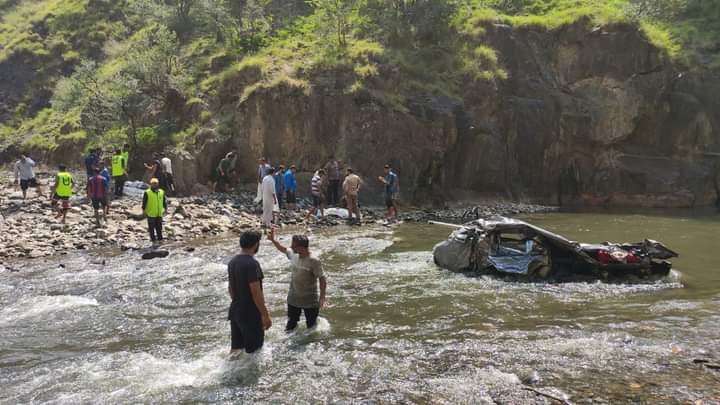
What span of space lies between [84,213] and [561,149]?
19952 mm

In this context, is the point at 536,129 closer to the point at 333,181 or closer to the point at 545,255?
the point at 333,181

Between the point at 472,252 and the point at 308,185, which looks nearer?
the point at 472,252

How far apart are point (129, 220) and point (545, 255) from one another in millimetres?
12490

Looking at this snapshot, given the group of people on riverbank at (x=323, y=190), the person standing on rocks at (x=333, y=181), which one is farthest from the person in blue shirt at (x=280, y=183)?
the person standing on rocks at (x=333, y=181)

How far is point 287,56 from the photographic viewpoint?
24875 millimetres

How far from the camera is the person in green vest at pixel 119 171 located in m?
19.5

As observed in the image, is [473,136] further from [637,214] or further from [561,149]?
[637,214]

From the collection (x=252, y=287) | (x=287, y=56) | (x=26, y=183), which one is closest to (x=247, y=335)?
(x=252, y=287)

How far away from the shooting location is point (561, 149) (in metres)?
25.4

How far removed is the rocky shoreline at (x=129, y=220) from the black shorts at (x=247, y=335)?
24.5 ft

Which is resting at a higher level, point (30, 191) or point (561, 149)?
point (561, 149)

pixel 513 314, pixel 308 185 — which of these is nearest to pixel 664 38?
pixel 308 185

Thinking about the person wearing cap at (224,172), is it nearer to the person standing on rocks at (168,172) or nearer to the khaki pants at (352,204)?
the person standing on rocks at (168,172)

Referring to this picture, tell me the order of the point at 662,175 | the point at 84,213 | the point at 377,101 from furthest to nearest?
the point at 662,175 → the point at 377,101 → the point at 84,213
